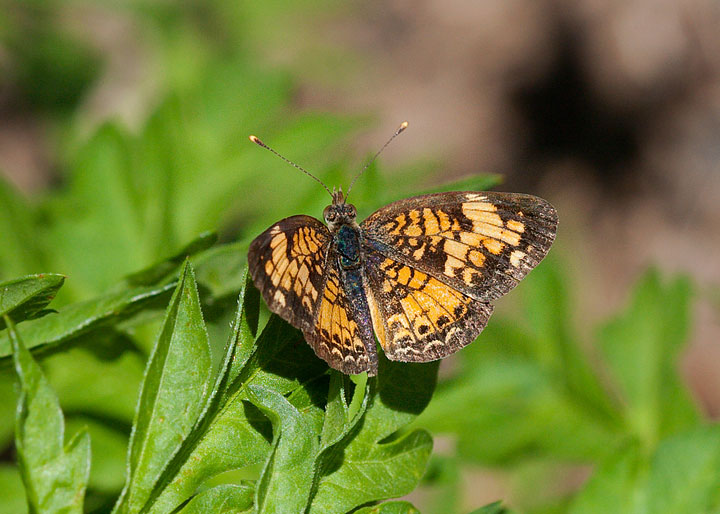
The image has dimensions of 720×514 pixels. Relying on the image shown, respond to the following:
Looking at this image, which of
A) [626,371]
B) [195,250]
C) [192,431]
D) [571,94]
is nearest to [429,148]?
[571,94]

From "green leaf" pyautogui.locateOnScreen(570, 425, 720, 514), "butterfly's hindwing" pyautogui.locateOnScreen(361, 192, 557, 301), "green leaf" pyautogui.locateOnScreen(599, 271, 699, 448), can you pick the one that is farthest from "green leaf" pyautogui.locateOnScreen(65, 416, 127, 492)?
"green leaf" pyautogui.locateOnScreen(599, 271, 699, 448)

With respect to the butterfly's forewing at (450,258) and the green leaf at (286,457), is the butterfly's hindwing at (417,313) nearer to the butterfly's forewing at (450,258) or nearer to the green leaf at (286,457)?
the butterfly's forewing at (450,258)

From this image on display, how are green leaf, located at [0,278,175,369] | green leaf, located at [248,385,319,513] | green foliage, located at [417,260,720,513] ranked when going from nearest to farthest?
1. green leaf, located at [248,385,319,513]
2. green leaf, located at [0,278,175,369]
3. green foliage, located at [417,260,720,513]

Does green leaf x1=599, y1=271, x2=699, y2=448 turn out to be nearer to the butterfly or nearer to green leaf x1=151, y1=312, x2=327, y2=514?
the butterfly

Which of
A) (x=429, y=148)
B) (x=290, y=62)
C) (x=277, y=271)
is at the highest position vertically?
(x=290, y=62)

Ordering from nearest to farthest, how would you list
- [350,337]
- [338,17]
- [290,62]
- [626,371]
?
[350,337] → [626,371] → [290,62] → [338,17]

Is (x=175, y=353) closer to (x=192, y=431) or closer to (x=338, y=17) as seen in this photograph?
(x=192, y=431)
